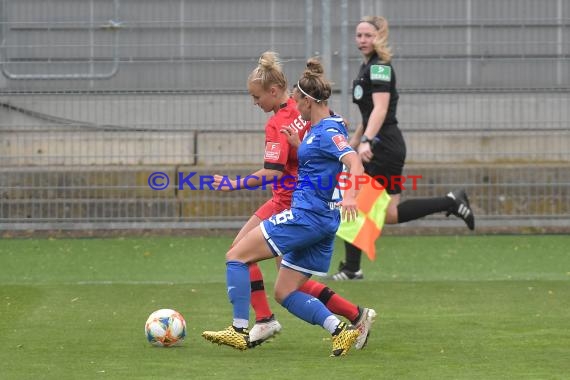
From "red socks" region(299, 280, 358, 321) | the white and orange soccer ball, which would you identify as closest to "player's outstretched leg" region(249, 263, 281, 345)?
"red socks" region(299, 280, 358, 321)

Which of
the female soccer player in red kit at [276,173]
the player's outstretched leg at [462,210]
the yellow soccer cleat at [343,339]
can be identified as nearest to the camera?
the yellow soccer cleat at [343,339]

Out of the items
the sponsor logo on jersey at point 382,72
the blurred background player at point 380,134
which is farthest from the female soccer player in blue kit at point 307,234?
the sponsor logo on jersey at point 382,72

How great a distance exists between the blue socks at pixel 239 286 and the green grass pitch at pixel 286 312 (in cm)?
24

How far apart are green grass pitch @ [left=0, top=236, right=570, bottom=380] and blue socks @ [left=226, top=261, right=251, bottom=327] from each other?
24cm

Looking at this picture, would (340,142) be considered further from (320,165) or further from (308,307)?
(308,307)

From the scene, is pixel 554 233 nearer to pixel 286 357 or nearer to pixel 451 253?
pixel 451 253

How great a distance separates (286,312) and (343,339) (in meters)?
1.86

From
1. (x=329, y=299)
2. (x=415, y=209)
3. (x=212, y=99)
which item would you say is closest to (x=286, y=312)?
(x=329, y=299)

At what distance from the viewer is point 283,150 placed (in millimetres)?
7324

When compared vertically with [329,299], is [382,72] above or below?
above

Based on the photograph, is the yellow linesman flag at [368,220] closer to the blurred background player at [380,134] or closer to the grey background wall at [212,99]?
the blurred background player at [380,134]

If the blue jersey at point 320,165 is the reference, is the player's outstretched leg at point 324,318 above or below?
below

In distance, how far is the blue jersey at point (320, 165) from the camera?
22.4 ft

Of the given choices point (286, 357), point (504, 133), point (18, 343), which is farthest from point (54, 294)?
point (504, 133)
